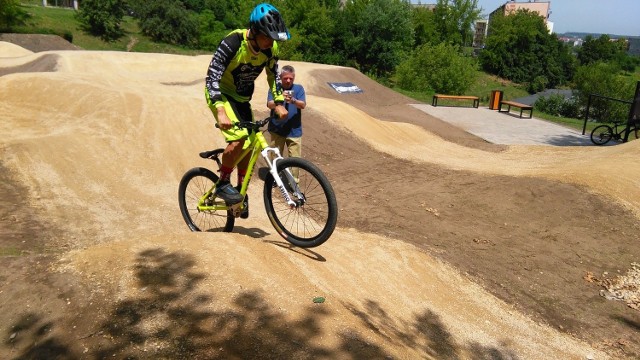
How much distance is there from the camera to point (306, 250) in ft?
17.5

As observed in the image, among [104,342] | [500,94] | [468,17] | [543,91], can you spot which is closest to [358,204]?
[104,342]

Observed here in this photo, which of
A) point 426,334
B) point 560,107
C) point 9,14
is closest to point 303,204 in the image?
point 426,334

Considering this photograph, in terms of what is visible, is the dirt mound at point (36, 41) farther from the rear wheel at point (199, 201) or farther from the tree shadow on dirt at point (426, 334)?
the tree shadow on dirt at point (426, 334)

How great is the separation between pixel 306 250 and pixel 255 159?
127 cm

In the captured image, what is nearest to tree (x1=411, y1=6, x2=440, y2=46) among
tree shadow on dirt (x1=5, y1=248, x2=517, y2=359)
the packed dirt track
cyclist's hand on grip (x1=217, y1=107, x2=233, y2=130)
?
the packed dirt track

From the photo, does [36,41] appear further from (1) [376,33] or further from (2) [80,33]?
(1) [376,33]

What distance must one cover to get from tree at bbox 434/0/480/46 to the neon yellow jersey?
67256mm

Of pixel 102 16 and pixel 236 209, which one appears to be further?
pixel 102 16

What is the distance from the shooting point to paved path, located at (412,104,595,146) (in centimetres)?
1620

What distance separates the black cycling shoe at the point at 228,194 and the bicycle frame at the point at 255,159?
6 centimetres

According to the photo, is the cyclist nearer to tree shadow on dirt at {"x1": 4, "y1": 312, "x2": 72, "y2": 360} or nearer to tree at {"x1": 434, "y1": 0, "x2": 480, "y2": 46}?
tree shadow on dirt at {"x1": 4, "y1": 312, "x2": 72, "y2": 360}

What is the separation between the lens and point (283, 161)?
454 centimetres

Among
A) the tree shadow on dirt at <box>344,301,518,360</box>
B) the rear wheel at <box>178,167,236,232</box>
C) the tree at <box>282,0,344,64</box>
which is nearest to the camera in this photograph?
the tree shadow on dirt at <box>344,301,518,360</box>

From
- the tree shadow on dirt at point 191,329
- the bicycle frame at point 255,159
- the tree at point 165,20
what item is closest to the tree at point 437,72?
the tree at point 165,20
